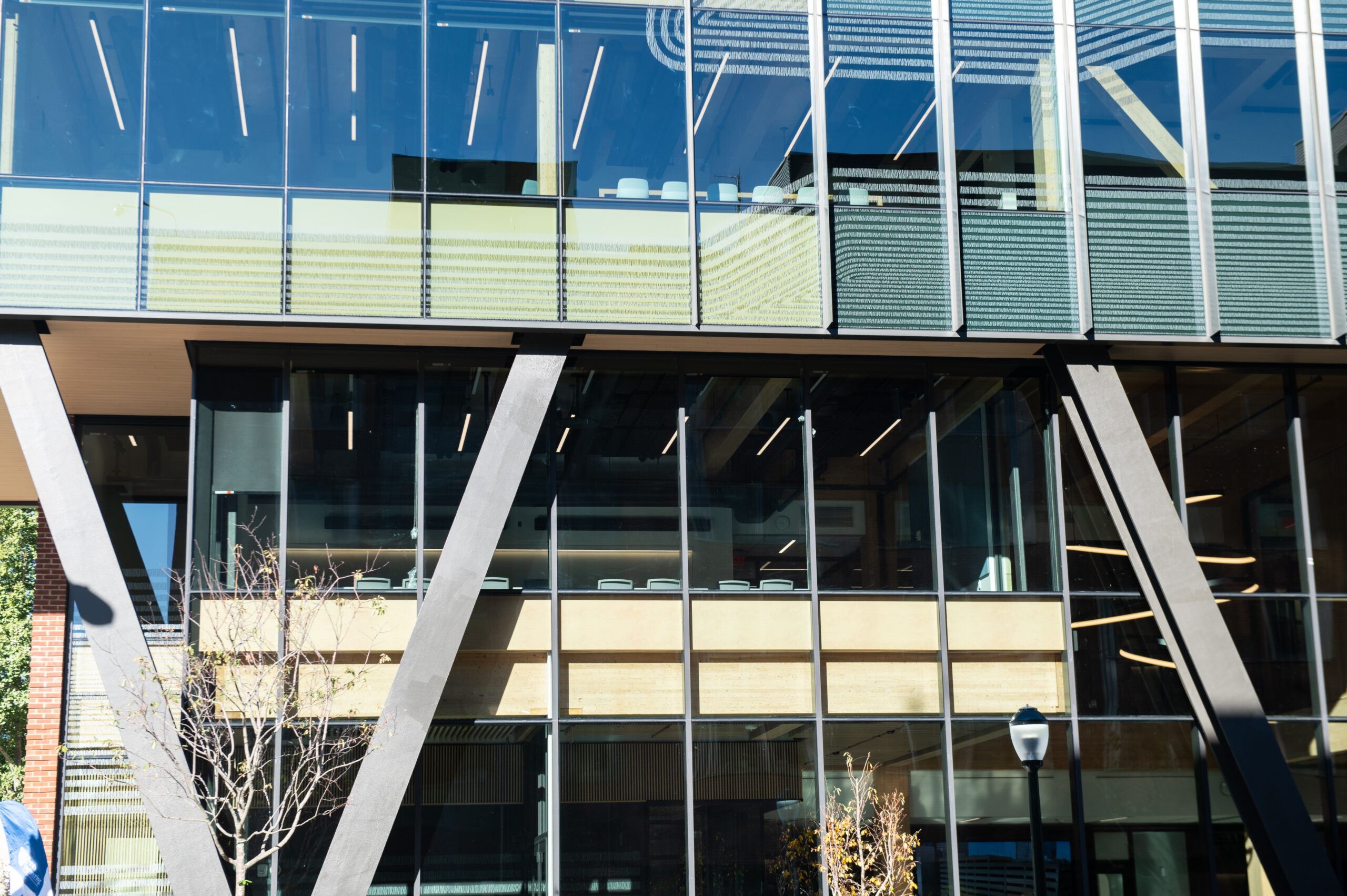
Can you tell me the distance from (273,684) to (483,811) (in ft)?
9.24

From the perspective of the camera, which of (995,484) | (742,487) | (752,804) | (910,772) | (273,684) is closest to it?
(273,684)

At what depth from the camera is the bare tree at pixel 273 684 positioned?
42.4 ft

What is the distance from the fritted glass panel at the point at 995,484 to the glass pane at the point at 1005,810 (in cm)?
190

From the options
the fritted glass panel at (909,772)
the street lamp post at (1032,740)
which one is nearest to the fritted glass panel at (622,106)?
the fritted glass panel at (909,772)

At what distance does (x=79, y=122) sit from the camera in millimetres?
14164

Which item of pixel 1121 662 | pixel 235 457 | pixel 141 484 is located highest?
pixel 141 484

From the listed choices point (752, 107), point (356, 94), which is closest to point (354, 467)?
point (356, 94)

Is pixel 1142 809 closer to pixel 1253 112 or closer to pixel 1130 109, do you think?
pixel 1130 109

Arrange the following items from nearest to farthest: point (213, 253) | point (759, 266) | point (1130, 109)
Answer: point (213, 253)
point (759, 266)
point (1130, 109)

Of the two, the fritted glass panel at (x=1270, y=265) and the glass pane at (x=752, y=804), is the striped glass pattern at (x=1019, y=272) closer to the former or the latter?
the fritted glass panel at (x=1270, y=265)

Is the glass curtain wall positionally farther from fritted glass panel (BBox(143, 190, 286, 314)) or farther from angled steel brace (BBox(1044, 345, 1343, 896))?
fritted glass panel (BBox(143, 190, 286, 314))

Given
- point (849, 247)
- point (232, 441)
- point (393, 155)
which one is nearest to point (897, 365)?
point (849, 247)

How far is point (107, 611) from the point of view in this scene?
13.5 meters

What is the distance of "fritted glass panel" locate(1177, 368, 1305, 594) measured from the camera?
51.7 feet
